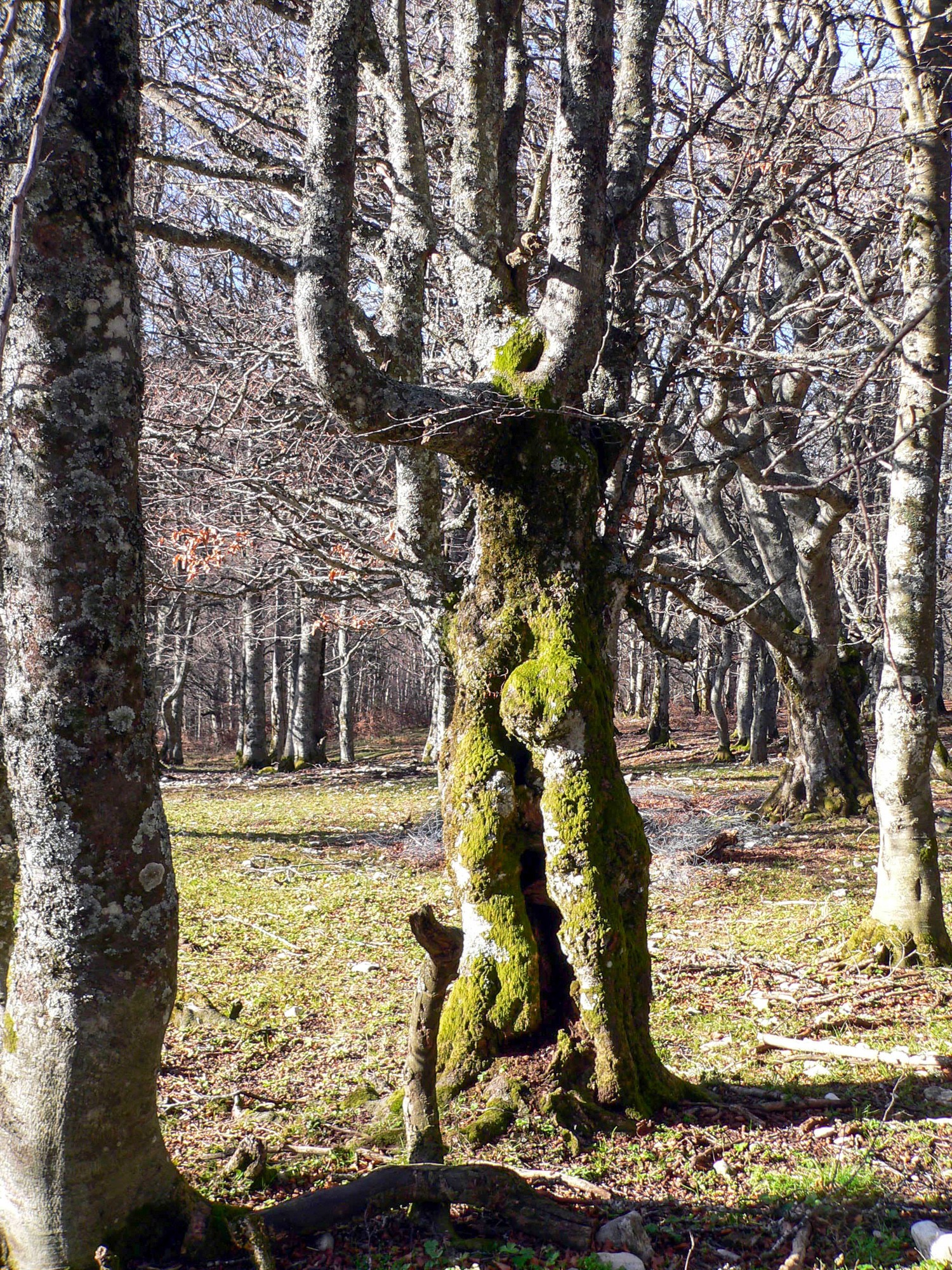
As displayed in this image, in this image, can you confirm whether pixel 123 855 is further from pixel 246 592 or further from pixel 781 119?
pixel 246 592

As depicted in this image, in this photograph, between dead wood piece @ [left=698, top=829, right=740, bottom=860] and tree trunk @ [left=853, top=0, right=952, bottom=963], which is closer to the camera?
tree trunk @ [left=853, top=0, right=952, bottom=963]

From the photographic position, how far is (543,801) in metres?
4.24

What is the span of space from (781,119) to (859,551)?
800 centimetres

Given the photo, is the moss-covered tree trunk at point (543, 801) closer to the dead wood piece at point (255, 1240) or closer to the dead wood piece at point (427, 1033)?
the dead wood piece at point (427, 1033)

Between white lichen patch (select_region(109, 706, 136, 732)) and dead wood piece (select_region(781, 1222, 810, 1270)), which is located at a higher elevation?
white lichen patch (select_region(109, 706, 136, 732))

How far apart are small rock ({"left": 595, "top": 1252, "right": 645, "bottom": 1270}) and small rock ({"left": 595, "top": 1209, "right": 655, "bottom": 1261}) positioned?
4 cm

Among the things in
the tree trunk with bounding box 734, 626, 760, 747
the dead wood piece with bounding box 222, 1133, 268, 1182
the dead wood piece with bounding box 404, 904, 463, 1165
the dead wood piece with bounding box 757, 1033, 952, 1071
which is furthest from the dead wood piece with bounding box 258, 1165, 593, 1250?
the tree trunk with bounding box 734, 626, 760, 747

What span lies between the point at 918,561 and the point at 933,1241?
4.14 m

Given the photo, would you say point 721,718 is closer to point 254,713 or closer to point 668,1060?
point 254,713

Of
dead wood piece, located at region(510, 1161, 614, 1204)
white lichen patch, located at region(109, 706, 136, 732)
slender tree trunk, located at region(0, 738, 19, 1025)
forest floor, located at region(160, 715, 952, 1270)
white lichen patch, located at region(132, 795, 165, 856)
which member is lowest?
forest floor, located at region(160, 715, 952, 1270)

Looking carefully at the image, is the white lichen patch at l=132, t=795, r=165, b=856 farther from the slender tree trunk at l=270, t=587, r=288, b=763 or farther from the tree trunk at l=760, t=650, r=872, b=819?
the slender tree trunk at l=270, t=587, r=288, b=763

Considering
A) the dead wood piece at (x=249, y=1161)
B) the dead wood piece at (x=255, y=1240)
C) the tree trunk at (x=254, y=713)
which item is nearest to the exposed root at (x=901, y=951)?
the dead wood piece at (x=249, y=1161)

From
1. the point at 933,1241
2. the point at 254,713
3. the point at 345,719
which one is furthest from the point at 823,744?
the point at 254,713

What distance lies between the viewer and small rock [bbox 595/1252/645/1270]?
9.70ft
